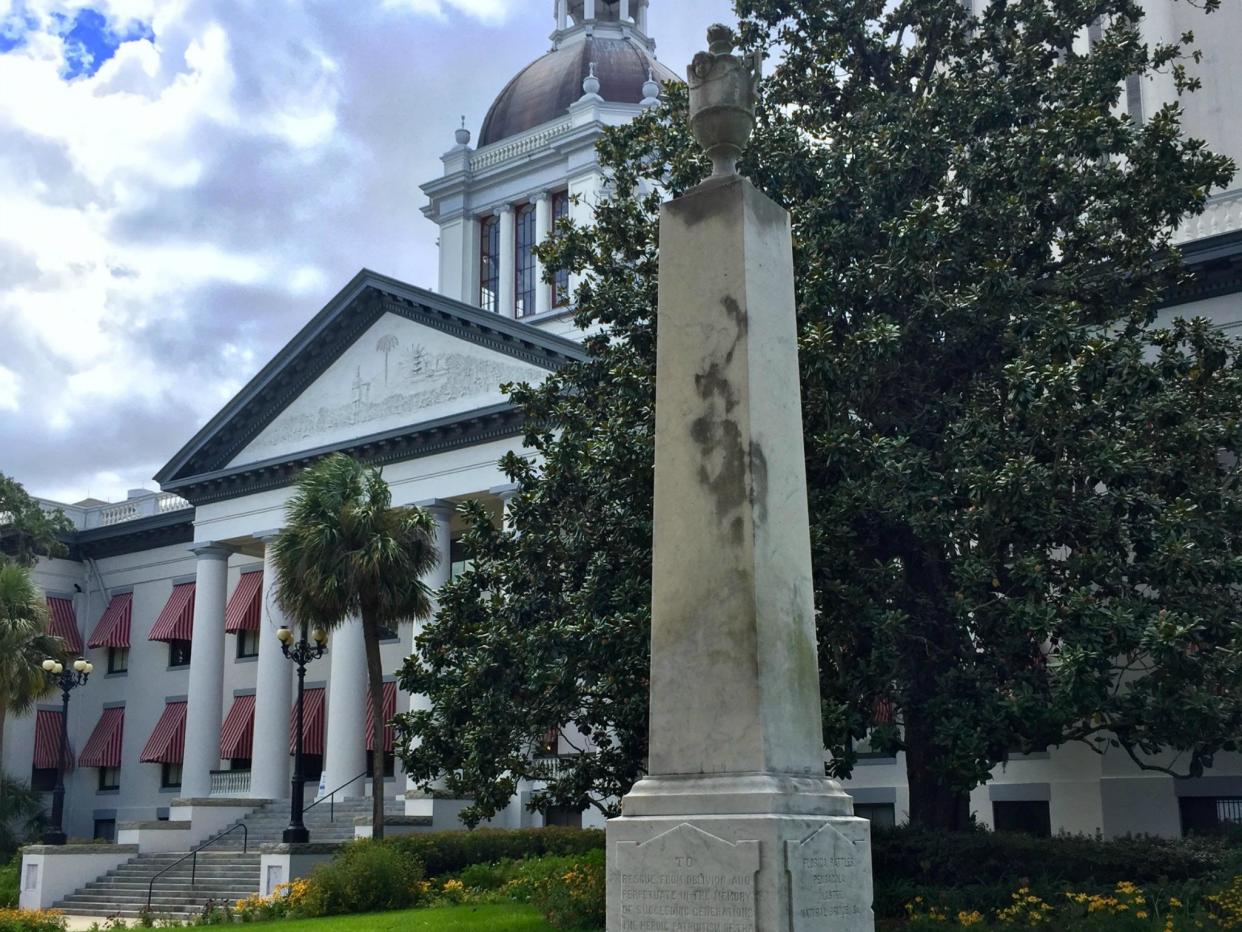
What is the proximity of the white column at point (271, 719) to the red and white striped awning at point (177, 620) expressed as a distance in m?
7.16

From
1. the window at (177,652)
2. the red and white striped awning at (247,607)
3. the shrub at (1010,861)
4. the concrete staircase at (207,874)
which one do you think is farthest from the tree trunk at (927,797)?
the window at (177,652)

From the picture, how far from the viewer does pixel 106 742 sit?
4812 centimetres

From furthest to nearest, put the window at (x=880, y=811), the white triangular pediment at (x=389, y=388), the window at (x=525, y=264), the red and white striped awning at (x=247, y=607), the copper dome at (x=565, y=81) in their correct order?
the copper dome at (x=565, y=81) → the window at (x=525, y=264) → the red and white striped awning at (x=247, y=607) → the white triangular pediment at (x=389, y=388) → the window at (x=880, y=811)

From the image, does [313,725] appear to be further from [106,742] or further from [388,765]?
[106,742]

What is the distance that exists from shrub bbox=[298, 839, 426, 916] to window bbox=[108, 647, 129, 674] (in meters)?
25.5

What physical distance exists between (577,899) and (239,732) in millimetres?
25897

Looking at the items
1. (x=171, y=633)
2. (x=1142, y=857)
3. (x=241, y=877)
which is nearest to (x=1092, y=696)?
(x=1142, y=857)

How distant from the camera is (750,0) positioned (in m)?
23.8

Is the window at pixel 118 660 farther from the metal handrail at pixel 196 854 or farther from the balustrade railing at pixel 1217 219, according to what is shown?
the balustrade railing at pixel 1217 219

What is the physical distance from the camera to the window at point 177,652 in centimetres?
4812

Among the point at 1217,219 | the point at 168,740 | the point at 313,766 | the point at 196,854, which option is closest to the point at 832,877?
the point at 1217,219

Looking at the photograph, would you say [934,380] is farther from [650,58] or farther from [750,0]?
[650,58]

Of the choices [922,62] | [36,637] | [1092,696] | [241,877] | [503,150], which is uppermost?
[503,150]

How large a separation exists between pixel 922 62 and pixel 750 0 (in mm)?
2978
